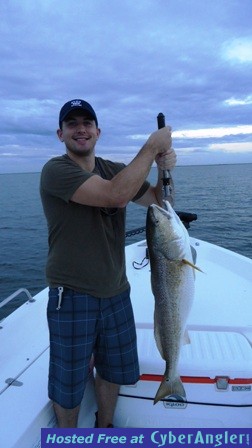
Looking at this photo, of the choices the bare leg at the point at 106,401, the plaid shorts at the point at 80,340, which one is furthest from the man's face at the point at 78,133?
the bare leg at the point at 106,401

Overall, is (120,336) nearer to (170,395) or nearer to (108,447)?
(170,395)

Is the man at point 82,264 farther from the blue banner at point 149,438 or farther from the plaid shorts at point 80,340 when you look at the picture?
the blue banner at point 149,438

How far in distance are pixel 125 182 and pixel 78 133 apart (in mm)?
730

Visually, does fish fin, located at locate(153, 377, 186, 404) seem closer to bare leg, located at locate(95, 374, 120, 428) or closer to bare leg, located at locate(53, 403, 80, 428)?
bare leg, located at locate(95, 374, 120, 428)

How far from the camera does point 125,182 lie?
8.20 feet

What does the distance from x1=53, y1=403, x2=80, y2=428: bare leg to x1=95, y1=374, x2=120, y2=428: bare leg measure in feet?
0.93

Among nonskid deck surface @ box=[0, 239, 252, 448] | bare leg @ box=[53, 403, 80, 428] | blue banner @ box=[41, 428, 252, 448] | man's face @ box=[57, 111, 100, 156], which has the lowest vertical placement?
blue banner @ box=[41, 428, 252, 448]

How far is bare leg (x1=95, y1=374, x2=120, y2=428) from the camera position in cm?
312

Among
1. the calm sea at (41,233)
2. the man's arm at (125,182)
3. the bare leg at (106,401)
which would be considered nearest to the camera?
the man's arm at (125,182)

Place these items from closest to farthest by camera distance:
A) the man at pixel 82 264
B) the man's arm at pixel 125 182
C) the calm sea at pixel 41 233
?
the man's arm at pixel 125 182, the man at pixel 82 264, the calm sea at pixel 41 233

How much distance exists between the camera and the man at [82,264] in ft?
8.68

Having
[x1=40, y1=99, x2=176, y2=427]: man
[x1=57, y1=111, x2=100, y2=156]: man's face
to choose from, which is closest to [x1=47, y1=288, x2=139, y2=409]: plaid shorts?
[x1=40, y1=99, x2=176, y2=427]: man

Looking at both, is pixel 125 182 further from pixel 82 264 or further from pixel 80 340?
pixel 80 340

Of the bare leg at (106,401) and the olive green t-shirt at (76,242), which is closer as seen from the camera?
the olive green t-shirt at (76,242)
